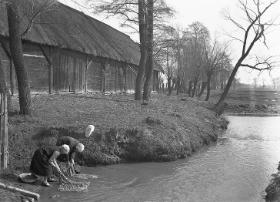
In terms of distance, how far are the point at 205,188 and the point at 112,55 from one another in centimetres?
2018

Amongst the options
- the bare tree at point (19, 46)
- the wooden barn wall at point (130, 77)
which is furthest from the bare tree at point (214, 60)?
the bare tree at point (19, 46)

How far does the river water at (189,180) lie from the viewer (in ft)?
36.8

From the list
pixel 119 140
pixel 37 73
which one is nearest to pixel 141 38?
pixel 37 73

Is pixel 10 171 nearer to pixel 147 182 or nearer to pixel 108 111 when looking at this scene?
pixel 147 182

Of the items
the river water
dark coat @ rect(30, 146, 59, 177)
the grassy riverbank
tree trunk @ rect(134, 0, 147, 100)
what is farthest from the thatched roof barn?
the river water

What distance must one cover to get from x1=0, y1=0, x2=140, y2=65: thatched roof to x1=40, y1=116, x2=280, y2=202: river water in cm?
786

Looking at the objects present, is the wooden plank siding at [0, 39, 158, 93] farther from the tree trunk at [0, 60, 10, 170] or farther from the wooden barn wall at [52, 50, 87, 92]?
the tree trunk at [0, 60, 10, 170]

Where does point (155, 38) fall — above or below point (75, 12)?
below

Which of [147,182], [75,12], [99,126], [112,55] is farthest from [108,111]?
[75,12]

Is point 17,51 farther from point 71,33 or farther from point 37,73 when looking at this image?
point 71,33

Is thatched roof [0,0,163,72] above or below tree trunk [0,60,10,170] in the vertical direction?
above

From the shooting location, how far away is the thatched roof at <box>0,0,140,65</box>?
838 inches

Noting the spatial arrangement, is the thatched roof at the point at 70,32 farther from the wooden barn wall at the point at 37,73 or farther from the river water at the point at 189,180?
the river water at the point at 189,180

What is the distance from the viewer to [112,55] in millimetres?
31156
